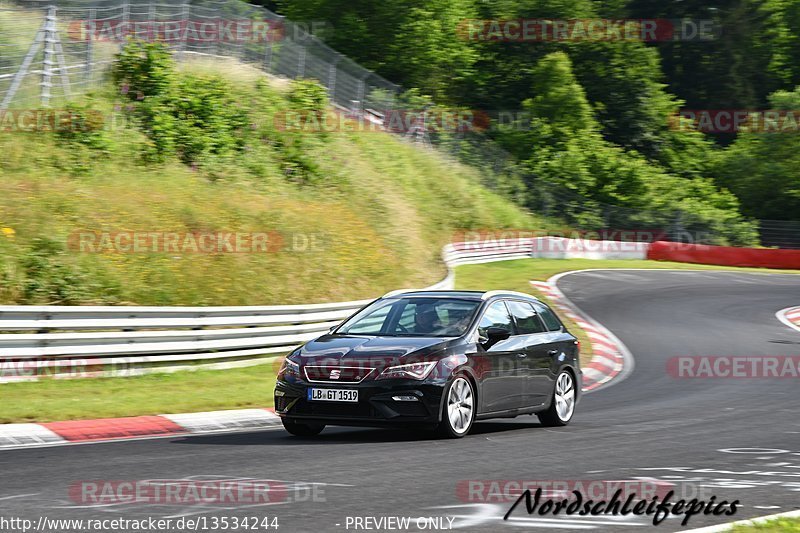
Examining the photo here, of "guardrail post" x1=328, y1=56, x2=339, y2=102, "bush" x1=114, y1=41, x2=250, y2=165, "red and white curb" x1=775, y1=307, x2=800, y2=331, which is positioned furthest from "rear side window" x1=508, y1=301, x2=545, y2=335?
"guardrail post" x1=328, y1=56, x2=339, y2=102

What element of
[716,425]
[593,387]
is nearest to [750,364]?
[593,387]

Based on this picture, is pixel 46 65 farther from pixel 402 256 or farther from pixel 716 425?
pixel 716 425

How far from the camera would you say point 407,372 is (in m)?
10.1

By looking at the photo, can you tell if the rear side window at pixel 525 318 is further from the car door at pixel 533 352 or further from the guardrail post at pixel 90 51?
the guardrail post at pixel 90 51

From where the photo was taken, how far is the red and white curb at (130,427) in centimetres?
1018

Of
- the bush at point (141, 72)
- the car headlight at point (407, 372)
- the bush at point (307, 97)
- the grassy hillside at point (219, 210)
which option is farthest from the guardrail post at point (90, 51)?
the car headlight at point (407, 372)

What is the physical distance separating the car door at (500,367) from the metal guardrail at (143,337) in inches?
227

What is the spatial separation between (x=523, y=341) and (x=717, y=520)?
5.06m

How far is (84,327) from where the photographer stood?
14562 millimetres

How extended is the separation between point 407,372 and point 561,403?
2823 mm

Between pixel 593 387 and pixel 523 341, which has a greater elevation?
pixel 523 341

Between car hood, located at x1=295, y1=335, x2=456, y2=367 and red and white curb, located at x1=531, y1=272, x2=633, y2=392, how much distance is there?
21.4ft

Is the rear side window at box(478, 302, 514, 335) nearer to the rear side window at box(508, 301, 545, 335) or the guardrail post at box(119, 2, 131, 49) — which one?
the rear side window at box(508, 301, 545, 335)

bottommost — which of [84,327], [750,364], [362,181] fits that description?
[750,364]
